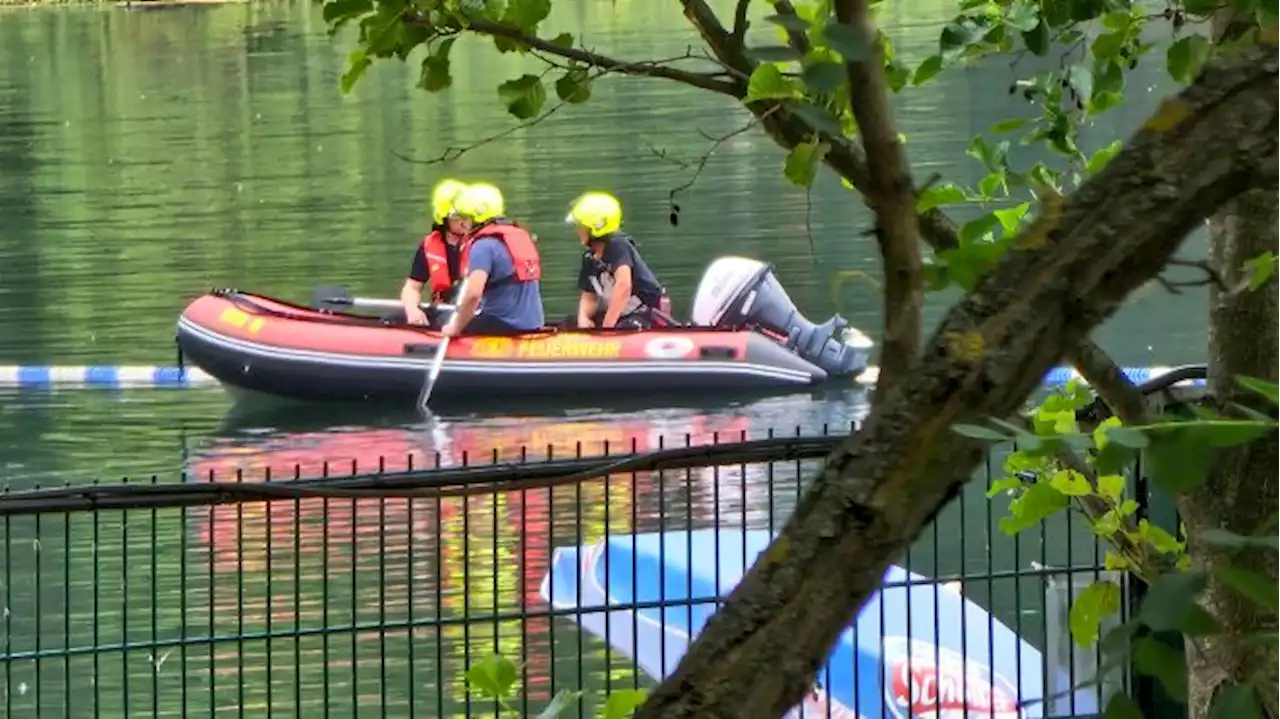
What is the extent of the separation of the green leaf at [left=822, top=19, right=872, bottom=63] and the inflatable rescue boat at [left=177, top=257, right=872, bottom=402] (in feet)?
39.8

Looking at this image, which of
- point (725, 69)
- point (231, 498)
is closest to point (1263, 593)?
point (725, 69)

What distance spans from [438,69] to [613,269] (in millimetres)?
11268

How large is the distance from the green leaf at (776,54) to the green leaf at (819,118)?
34mm

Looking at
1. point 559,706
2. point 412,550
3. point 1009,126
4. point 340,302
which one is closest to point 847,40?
point 559,706

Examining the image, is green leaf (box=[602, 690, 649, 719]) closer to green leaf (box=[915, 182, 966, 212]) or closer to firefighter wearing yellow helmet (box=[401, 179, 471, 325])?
green leaf (box=[915, 182, 966, 212])

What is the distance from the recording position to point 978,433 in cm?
111

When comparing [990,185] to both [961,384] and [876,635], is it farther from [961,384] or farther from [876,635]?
[876,635]

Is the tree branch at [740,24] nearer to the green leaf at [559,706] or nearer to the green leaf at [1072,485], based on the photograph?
the green leaf at [559,706]

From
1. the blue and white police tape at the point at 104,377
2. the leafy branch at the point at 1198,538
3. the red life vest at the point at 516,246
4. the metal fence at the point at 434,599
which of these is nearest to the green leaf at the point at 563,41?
the metal fence at the point at 434,599

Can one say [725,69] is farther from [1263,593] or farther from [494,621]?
[494,621]

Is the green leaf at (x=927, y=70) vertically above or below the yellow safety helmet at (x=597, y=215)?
above

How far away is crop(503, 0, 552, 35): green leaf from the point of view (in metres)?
2.35

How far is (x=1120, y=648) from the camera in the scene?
122cm

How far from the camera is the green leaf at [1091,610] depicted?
2277 millimetres
